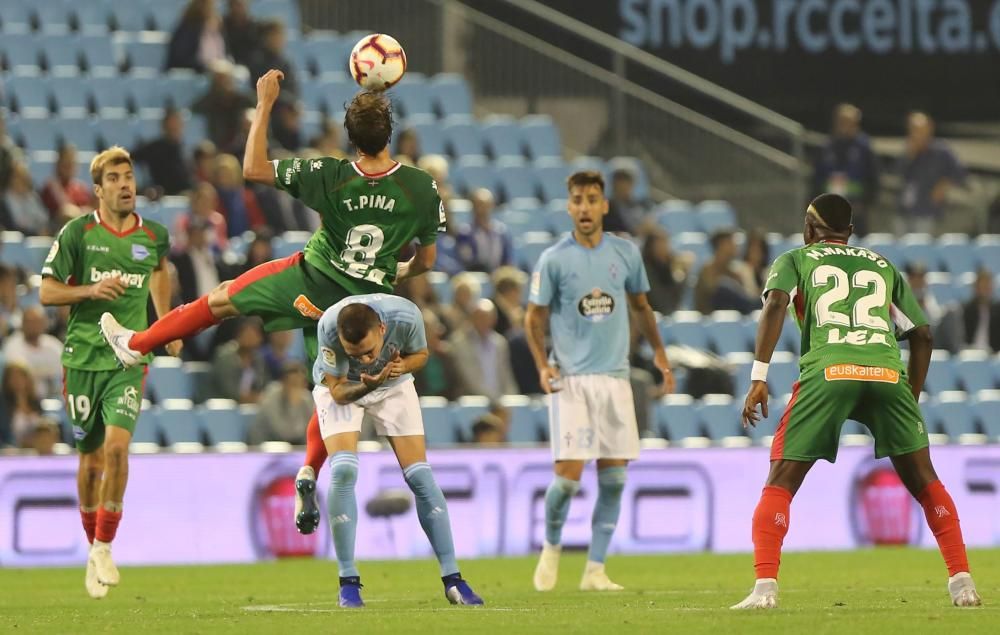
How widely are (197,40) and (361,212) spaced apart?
11.6 m

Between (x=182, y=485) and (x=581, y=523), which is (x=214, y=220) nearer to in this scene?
(x=182, y=485)

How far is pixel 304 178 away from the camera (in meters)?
9.42

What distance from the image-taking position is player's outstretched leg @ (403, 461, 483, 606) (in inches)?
370

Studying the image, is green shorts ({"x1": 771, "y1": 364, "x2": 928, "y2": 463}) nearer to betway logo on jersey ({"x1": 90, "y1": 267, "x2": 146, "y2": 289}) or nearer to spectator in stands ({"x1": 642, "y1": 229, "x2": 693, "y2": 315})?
betway logo on jersey ({"x1": 90, "y1": 267, "x2": 146, "y2": 289})

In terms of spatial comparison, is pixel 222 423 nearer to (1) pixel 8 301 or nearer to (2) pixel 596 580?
(1) pixel 8 301

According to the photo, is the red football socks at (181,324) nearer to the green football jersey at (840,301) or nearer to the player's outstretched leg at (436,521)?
the player's outstretched leg at (436,521)

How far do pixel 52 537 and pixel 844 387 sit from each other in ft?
27.4

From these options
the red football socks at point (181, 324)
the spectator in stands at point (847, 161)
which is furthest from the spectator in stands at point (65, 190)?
the spectator in stands at point (847, 161)

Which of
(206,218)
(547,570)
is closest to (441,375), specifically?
(206,218)

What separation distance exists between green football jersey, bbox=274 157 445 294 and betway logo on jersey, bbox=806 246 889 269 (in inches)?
77.1

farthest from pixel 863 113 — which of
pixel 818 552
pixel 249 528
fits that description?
pixel 249 528

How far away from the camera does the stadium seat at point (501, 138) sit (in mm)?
22031

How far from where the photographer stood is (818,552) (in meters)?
16.1

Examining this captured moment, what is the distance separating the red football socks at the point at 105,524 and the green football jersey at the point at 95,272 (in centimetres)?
90
